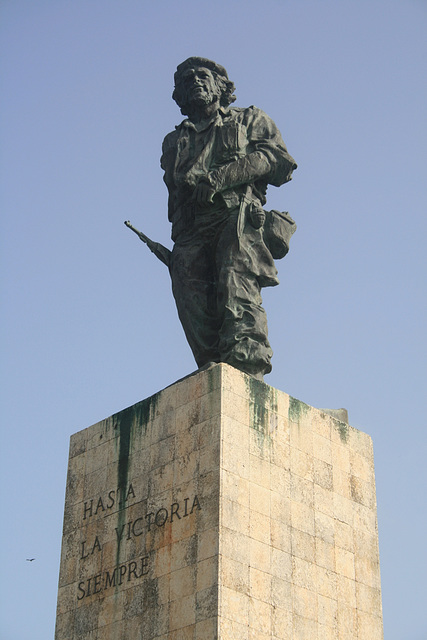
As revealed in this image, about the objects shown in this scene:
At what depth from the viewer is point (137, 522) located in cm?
1391

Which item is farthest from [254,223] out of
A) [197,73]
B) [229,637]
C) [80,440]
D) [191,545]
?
[229,637]

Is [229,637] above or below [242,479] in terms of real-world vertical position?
below

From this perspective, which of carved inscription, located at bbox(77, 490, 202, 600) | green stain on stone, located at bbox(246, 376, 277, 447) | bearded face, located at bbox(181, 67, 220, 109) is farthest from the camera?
bearded face, located at bbox(181, 67, 220, 109)

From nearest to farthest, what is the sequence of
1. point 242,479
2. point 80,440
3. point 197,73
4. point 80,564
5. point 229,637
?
1. point 229,637
2. point 242,479
3. point 80,564
4. point 80,440
5. point 197,73

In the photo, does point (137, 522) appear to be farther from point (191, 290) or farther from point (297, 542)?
point (191, 290)

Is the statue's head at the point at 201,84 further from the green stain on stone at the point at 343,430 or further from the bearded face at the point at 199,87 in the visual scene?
the green stain on stone at the point at 343,430

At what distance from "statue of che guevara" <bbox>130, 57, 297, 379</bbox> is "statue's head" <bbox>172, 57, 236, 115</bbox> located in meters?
0.01

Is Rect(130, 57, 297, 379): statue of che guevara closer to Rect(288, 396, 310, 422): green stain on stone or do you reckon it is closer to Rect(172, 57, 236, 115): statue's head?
Rect(172, 57, 236, 115): statue's head

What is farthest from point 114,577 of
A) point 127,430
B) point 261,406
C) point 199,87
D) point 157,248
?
point 199,87

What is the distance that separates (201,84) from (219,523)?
22.4 ft

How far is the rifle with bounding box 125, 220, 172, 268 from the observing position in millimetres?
16398

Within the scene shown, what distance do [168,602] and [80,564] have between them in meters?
1.95

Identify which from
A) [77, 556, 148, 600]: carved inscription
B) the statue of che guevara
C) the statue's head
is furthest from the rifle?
[77, 556, 148, 600]: carved inscription

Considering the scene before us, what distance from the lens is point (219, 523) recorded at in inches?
501
